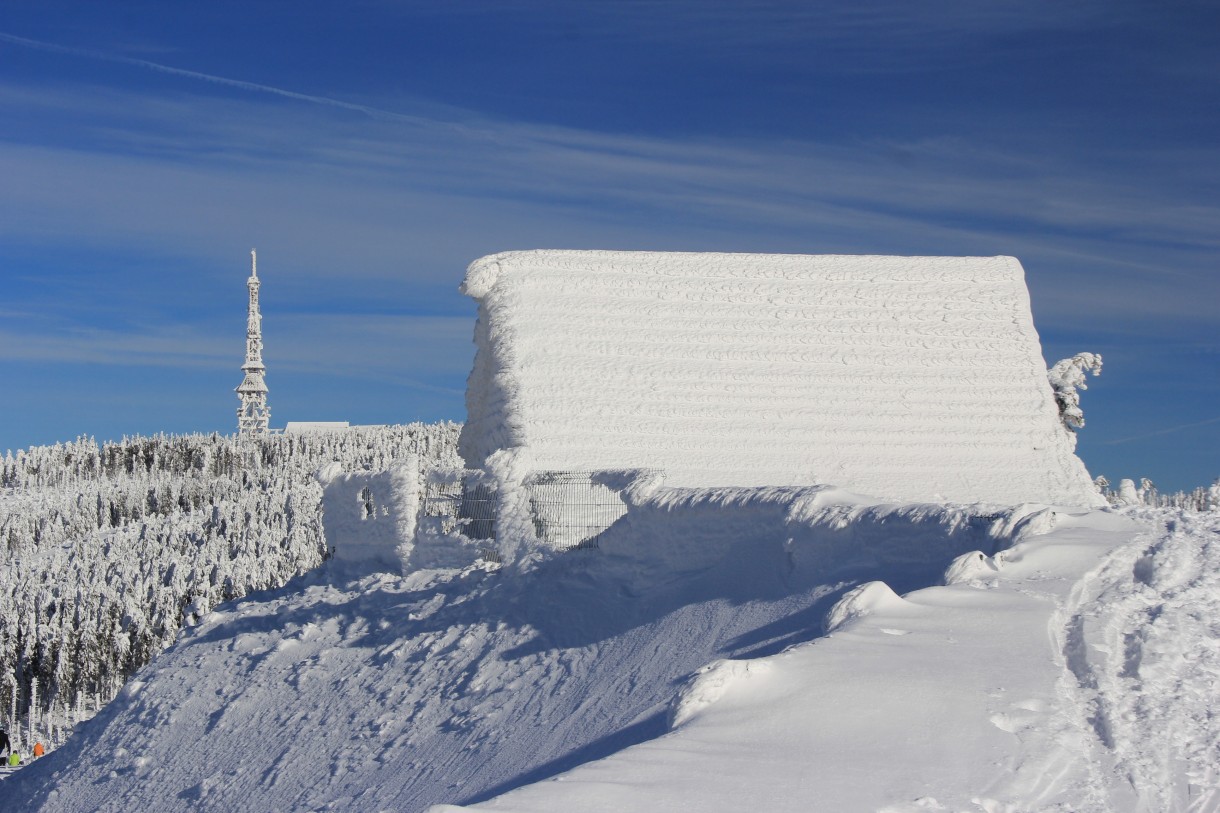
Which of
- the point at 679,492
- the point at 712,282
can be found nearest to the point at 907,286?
the point at 712,282

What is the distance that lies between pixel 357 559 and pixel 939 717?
11.9 metres

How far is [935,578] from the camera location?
9.71 meters

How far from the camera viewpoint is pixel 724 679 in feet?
24.2

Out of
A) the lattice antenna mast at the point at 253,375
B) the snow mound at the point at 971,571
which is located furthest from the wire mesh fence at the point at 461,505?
the lattice antenna mast at the point at 253,375

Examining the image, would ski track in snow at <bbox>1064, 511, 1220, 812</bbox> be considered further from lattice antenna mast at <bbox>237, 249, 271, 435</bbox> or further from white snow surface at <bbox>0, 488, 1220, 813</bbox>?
lattice antenna mast at <bbox>237, 249, 271, 435</bbox>

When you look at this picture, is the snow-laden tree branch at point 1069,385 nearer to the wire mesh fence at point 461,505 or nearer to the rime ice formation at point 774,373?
the rime ice formation at point 774,373

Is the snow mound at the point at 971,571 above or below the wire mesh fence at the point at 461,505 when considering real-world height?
below

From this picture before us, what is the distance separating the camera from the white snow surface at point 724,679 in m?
6.56

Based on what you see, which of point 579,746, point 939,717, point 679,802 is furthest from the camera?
point 579,746

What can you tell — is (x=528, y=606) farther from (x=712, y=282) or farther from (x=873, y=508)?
(x=712, y=282)

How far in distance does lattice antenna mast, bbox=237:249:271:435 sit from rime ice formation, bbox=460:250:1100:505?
4546 centimetres

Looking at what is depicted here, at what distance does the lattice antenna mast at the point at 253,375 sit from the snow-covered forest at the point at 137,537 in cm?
340

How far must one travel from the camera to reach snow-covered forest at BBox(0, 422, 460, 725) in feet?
168

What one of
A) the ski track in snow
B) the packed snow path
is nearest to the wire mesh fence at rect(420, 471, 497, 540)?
the packed snow path
